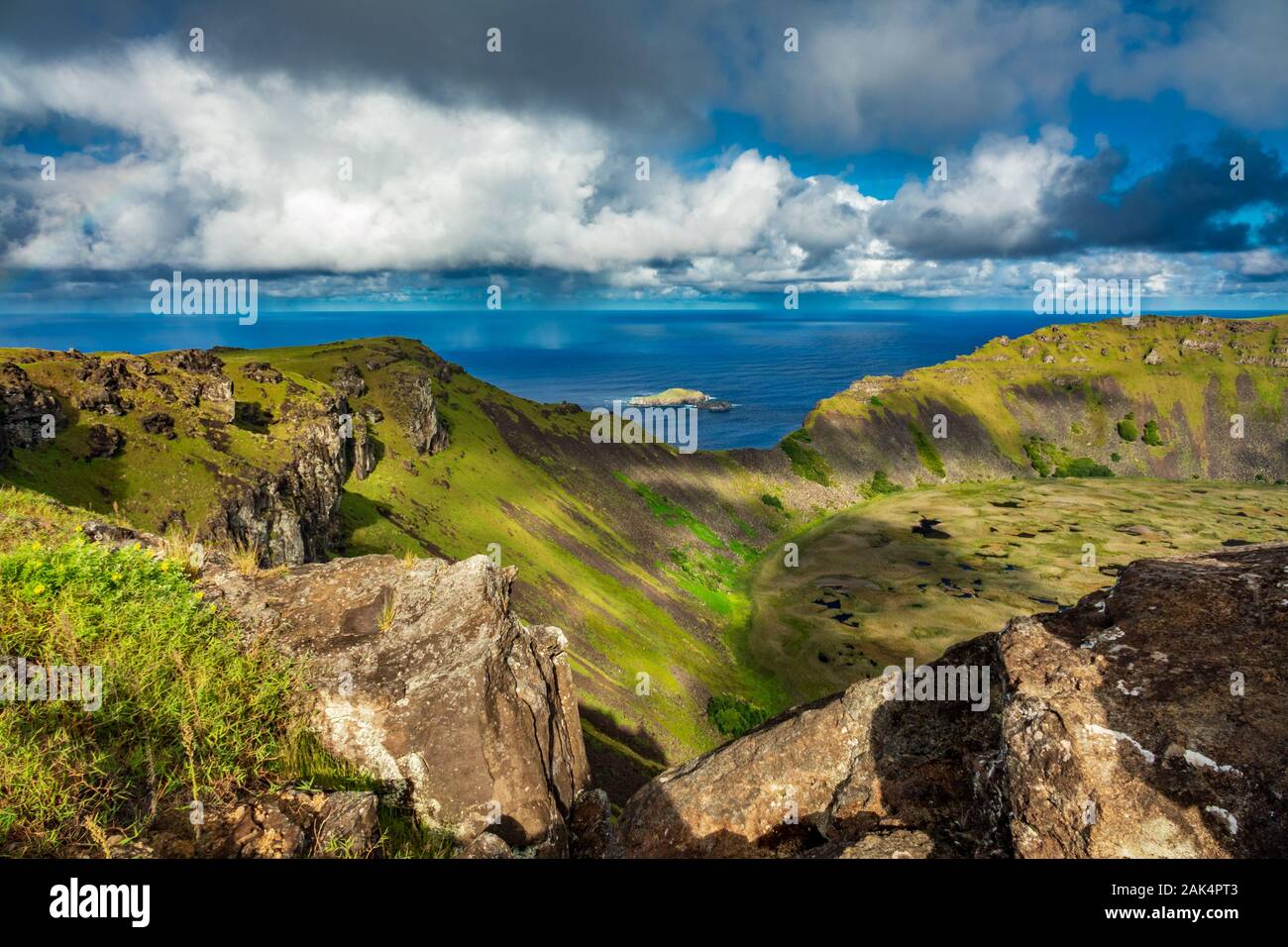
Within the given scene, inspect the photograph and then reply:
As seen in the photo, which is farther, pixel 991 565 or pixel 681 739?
pixel 991 565

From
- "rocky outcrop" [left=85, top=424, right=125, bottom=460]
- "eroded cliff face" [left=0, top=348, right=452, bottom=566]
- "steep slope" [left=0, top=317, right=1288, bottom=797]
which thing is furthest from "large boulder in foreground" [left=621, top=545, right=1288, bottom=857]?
"rocky outcrop" [left=85, top=424, right=125, bottom=460]

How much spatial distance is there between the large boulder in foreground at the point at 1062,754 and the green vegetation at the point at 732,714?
58495mm

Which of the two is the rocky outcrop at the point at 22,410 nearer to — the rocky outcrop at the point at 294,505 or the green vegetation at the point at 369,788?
the rocky outcrop at the point at 294,505

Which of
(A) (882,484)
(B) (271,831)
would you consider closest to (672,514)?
(A) (882,484)

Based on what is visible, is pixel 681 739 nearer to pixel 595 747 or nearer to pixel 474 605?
pixel 595 747

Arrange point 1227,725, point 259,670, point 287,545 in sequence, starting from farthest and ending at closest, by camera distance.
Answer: point 287,545 → point 259,670 → point 1227,725

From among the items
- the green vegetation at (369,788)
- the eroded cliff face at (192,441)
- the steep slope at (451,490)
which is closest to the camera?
the green vegetation at (369,788)

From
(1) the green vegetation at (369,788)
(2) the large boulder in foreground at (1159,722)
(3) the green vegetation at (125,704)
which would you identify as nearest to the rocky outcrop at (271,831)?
(3) the green vegetation at (125,704)

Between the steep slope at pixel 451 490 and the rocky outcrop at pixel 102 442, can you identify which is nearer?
the rocky outcrop at pixel 102 442

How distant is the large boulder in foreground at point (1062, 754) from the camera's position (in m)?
8.65
